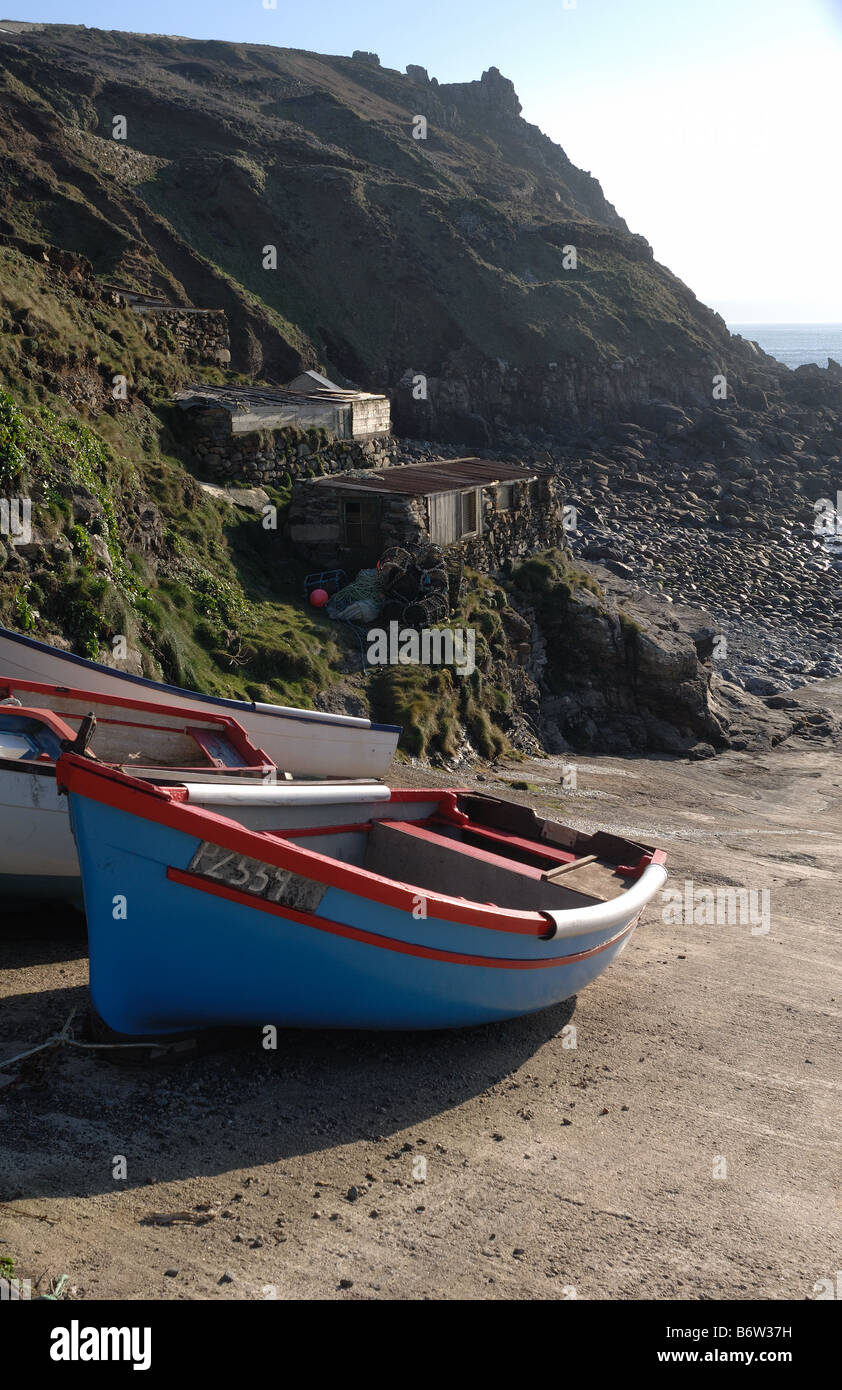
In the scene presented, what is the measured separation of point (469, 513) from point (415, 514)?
3325 millimetres

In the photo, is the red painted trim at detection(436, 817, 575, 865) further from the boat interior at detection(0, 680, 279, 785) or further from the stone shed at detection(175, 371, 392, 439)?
the stone shed at detection(175, 371, 392, 439)

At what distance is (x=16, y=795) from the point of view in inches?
320

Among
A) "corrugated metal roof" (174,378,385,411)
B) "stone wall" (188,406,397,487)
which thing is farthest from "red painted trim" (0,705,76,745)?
"corrugated metal roof" (174,378,385,411)

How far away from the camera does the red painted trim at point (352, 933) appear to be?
643cm

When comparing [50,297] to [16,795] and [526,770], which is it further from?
[16,795]

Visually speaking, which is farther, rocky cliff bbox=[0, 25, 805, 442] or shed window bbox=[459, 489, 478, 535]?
rocky cliff bbox=[0, 25, 805, 442]

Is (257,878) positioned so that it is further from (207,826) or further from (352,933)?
(352,933)

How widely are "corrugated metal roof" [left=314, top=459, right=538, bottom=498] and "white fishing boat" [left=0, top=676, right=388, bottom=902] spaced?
38.2 ft

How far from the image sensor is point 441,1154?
6266 millimetres

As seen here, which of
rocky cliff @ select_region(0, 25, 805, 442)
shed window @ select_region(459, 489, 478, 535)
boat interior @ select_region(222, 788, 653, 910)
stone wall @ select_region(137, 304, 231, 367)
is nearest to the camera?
boat interior @ select_region(222, 788, 653, 910)

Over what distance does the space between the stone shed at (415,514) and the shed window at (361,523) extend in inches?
0.7

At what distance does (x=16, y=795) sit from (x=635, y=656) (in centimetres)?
1826

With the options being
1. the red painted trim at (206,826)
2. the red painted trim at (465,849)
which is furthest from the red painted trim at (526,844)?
the red painted trim at (206,826)

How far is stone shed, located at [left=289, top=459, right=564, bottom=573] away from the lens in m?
20.8
